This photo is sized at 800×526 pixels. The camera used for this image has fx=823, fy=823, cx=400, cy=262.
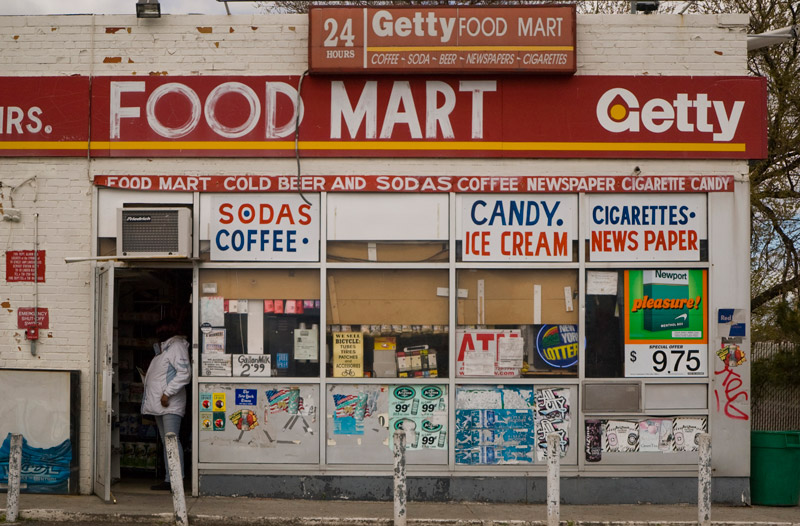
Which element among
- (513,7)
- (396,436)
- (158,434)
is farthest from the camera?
(158,434)

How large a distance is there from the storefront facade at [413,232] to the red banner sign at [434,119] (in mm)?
25

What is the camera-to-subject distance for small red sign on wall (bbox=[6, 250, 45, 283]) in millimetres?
9320

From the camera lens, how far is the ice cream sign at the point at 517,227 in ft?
30.6

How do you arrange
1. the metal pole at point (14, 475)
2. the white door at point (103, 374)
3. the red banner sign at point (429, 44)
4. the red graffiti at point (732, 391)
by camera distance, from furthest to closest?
the red graffiti at point (732, 391) → the red banner sign at point (429, 44) → the white door at point (103, 374) → the metal pole at point (14, 475)

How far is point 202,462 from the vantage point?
920cm

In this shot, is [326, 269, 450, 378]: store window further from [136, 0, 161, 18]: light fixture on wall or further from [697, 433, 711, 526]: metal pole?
[136, 0, 161, 18]: light fixture on wall

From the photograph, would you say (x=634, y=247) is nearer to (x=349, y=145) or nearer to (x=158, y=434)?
(x=349, y=145)

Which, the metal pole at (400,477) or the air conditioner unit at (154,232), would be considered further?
the air conditioner unit at (154,232)

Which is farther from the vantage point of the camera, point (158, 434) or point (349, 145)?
point (158, 434)

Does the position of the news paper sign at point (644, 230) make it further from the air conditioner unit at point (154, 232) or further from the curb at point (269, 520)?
the air conditioner unit at point (154, 232)

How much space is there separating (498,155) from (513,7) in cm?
165

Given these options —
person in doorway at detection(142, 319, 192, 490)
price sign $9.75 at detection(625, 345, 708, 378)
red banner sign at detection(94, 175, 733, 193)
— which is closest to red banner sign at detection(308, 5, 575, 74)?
red banner sign at detection(94, 175, 733, 193)

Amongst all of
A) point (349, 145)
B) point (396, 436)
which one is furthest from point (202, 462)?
point (349, 145)

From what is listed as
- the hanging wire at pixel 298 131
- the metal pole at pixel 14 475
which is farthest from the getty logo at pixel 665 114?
the metal pole at pixel 14 475
